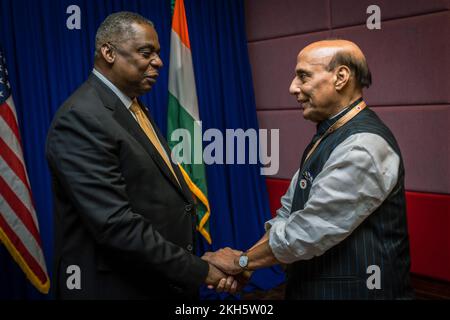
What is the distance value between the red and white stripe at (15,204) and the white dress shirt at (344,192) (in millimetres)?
1625

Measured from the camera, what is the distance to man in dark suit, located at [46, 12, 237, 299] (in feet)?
4.33

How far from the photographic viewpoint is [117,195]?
134cm

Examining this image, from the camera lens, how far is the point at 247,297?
3314mm

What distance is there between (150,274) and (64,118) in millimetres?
564

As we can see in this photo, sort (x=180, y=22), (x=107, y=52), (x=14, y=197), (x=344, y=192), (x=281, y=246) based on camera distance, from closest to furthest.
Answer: (x=344, y=192) < (x=281, y=246) < (x=107, y=52) < (x=14, y=197) < (x=180, y=22)

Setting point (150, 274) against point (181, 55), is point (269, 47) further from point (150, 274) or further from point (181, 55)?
point (150, 274)

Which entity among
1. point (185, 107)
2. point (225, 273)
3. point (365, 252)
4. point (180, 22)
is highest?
point (180, 22)

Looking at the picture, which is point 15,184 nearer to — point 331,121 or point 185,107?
point 185,107

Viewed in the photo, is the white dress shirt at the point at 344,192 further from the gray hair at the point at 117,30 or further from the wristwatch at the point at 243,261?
the gray hair at the point at 117,30

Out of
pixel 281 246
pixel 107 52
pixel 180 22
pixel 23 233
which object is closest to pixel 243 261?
pixel 281 246

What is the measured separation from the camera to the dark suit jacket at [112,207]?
4.33ft

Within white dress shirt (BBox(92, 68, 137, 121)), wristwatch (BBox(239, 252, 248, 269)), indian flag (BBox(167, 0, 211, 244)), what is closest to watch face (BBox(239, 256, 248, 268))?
wristwatch (BBox(239, 252, 248, 269))

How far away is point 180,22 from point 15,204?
1.60 m

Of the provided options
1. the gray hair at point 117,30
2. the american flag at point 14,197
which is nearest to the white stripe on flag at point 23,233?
the american flag at point 14,197
